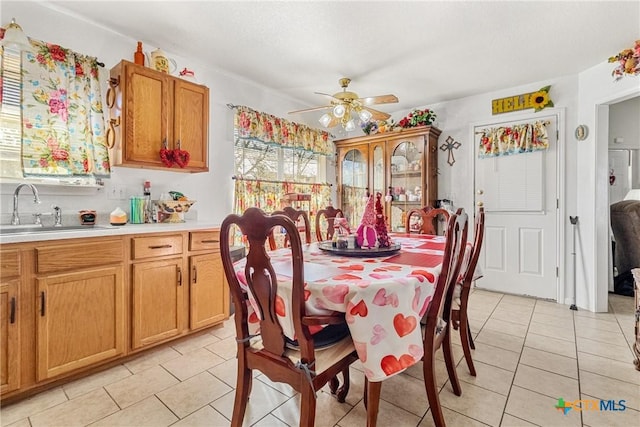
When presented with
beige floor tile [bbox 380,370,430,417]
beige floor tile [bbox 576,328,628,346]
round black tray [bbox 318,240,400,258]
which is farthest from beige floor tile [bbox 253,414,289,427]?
beige floor tile [bbox 576,328,628,346]

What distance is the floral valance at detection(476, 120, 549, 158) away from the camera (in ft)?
11.3

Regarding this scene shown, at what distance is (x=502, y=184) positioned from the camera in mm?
3752

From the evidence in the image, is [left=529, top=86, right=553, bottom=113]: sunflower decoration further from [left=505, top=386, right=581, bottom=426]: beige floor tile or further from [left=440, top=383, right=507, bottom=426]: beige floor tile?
[left=440, top=383, right=507, bottom=426]: beige floor tile

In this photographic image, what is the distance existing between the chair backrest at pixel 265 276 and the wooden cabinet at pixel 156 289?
1.17 m

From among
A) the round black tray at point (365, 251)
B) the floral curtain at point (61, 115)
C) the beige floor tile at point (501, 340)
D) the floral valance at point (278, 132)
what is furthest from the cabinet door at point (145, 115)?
the beige floor tile at point (501, 340)

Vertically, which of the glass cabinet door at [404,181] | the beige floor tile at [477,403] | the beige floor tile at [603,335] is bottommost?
the beige floor tile at [477,403]

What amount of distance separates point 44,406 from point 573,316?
4.26m

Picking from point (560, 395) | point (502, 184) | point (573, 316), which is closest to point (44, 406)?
point (560, 395)

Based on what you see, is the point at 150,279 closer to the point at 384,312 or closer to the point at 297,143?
the point at 384,312

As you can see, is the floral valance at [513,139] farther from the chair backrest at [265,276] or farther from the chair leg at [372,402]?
the chair backrest at [265,276]

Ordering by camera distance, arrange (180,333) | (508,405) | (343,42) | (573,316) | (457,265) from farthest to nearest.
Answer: (573,316), (343,42), (180,333), (508,405), (457,265)

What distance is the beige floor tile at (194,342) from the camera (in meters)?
2.32

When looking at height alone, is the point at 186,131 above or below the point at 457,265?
above

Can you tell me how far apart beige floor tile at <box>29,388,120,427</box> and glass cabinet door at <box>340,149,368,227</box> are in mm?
3521
